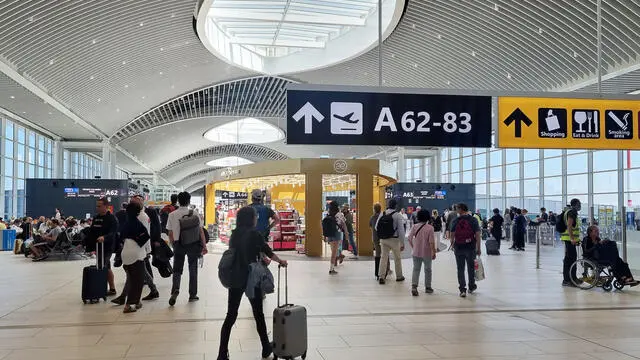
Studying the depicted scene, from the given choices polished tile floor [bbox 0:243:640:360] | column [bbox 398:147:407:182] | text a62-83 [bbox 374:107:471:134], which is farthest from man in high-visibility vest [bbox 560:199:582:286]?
column [bbox 398:147:407:182]

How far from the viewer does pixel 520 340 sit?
5.68 m

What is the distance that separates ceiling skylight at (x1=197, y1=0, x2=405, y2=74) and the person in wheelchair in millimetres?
12154

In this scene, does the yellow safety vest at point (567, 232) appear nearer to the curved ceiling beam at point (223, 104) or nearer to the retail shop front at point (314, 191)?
the retail shop front at point (314, 191)

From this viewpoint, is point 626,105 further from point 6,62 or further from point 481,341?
point 6,62

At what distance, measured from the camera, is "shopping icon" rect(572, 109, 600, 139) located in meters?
7.00

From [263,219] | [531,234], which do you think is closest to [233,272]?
[263,219]

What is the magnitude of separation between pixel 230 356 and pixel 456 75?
22627 mm

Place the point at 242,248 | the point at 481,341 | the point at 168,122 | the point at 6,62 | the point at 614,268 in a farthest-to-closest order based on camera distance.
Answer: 1. the point at 168,122
2. the point at 6,62
3. the point at 614,268
4. the point at 481,341
5. the point at 242,248

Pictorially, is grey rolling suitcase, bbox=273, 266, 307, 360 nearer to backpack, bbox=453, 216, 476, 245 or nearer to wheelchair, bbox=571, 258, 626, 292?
backpack, bbox=453, 216, 476, 245

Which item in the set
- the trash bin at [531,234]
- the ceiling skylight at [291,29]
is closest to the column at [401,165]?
the ceiling skylight at [291,29]

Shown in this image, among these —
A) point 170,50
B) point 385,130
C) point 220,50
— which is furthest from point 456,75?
point 385,130

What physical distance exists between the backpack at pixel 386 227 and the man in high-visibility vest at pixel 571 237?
2.91 meters

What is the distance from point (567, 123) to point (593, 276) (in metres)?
3.66

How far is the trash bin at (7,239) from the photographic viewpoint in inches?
774
